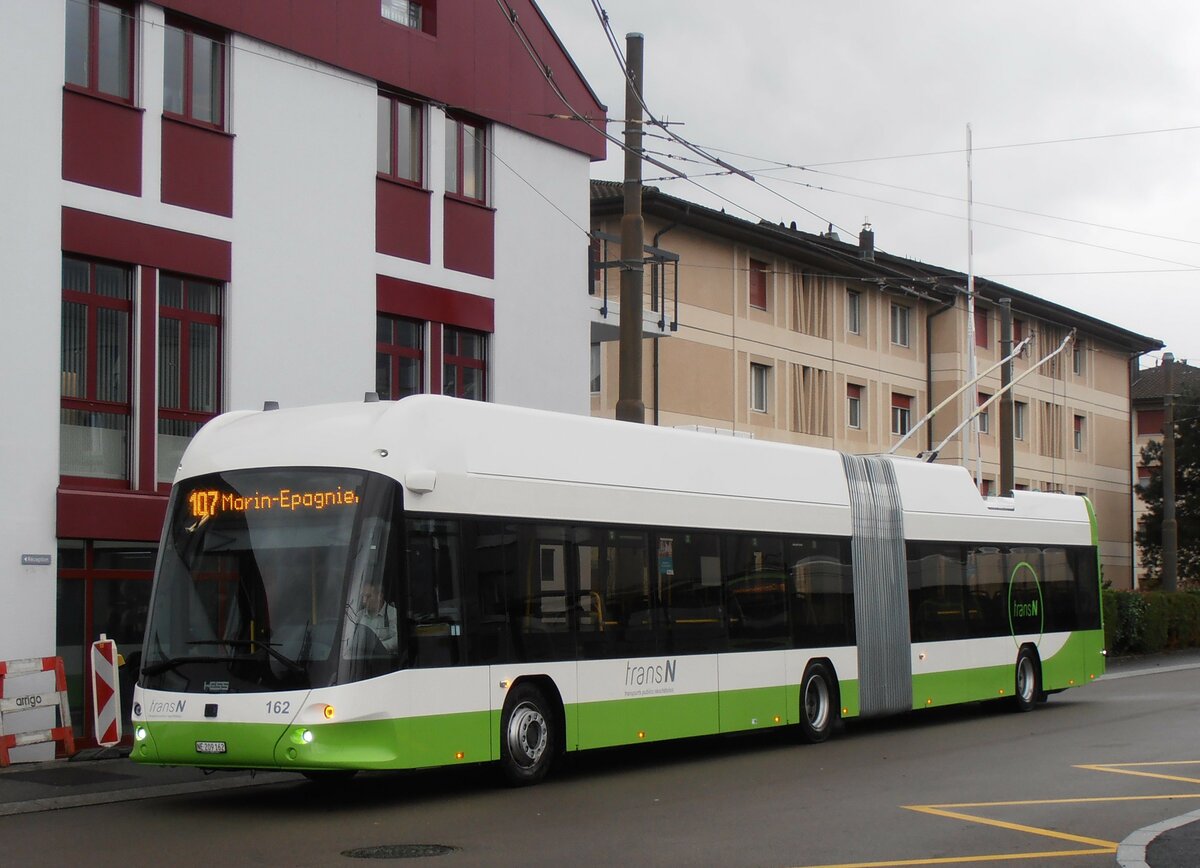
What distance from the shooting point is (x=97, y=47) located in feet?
59.2

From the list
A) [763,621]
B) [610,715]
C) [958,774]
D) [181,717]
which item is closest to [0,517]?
[181,717]

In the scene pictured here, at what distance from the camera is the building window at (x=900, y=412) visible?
48.5 m

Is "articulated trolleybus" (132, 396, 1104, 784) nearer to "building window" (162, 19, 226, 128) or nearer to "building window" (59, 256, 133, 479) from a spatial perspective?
"building window" (59, 256, 133, 479)

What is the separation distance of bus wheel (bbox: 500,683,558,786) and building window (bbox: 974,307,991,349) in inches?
1548

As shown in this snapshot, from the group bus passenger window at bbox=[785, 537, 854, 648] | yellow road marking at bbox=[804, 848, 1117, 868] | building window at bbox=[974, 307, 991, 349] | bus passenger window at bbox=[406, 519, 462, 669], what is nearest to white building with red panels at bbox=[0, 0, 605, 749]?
bus passenger window at bbox=[406, 519, 462, 669]

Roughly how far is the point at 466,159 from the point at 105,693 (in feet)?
32.7

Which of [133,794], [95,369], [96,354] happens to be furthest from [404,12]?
[133,794]

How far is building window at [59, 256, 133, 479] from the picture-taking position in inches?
693

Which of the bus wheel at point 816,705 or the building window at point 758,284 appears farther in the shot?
the building window at point 758,284

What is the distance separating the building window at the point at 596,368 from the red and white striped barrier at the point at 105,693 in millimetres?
20326

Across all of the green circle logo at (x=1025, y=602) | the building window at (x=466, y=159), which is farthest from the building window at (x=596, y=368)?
the green circle logo at (x=1025, y=602)

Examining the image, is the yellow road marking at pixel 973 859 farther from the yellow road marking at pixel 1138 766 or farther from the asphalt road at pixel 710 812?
the yellow road marking at pixel 1138 766

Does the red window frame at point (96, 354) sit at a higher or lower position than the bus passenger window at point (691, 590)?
higher

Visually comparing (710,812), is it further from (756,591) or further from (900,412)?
(900,412)
